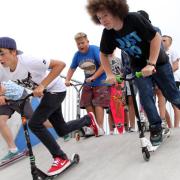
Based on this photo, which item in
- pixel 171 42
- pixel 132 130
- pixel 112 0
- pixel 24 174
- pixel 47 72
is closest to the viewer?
pixel 112 0

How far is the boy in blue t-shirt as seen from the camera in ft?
20.0

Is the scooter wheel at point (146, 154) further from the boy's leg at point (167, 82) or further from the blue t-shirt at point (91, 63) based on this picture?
the blue t-shirt at point (91, 63)

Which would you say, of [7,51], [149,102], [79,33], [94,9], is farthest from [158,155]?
[79,33]

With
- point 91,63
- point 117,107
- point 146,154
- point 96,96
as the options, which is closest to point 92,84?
point 96,96

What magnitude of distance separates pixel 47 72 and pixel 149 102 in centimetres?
121

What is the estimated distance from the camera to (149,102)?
13.9ft

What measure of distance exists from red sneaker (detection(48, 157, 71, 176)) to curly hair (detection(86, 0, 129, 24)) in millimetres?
1632

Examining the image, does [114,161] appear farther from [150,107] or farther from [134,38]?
[134,38]

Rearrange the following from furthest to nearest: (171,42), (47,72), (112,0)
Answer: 1. (171,42)
2. (47,72)
3. (112,0)

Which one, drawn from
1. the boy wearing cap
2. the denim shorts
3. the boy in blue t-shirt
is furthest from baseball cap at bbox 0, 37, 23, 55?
the denim shorts

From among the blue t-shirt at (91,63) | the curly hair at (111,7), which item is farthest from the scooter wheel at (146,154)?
the blue t-shirt at (91,63)

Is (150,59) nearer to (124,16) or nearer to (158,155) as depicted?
(124,16)

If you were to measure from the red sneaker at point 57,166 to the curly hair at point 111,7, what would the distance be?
5.35ft

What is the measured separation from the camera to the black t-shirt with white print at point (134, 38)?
154 inches
